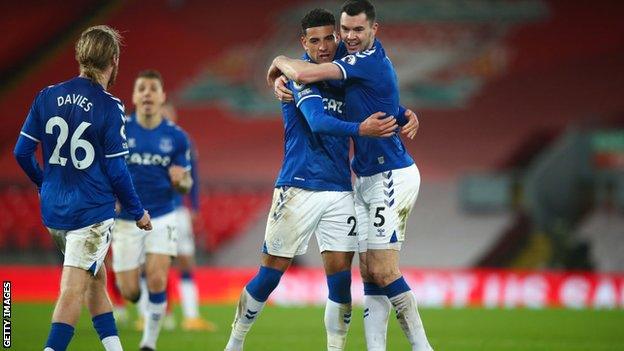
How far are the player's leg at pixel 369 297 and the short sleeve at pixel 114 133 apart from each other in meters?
1.83

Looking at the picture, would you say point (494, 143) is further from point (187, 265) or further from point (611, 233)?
point (187, 265)

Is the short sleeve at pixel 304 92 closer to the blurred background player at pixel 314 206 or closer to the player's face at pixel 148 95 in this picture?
the blurred background player at pixel 314 206

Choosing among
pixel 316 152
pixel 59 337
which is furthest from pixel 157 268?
pixel 59 337

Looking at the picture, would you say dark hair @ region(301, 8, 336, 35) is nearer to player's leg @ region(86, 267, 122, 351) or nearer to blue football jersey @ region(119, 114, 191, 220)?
player's leg @ region(86, 267, 122, 351)

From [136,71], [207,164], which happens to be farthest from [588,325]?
[136,71]

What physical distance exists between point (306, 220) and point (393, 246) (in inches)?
25.4

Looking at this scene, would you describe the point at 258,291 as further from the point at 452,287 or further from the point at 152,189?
the point at 452,287

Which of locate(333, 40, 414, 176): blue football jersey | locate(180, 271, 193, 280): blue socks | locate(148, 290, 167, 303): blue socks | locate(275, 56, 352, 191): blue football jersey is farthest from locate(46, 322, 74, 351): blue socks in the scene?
locate(180, 271, 193, 280): blue socks

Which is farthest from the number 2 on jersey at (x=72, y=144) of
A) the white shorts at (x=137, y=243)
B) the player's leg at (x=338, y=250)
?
the white shorts at (x=137, y=243)

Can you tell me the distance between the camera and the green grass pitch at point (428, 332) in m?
10.3

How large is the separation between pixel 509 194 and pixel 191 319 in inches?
487

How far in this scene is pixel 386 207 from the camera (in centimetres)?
768

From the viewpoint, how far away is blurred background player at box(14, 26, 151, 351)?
698 centimetres

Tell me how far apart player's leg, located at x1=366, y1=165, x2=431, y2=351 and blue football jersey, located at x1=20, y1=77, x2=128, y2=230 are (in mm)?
1875
